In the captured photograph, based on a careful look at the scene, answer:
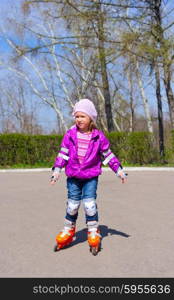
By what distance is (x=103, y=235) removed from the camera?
4.73m

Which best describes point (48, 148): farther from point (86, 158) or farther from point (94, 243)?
point (94, 243)

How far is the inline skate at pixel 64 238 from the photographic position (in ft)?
13.3

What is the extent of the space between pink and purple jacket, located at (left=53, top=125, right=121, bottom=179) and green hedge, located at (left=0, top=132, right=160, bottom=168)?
12060 mm

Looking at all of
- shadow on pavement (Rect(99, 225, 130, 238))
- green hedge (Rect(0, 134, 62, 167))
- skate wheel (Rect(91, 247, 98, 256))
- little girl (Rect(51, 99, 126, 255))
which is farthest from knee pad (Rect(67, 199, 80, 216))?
green hedge (Rect(0, 134, 62, 167))

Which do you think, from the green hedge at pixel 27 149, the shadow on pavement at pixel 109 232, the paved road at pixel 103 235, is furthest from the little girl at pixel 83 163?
the green hedge at pixel 27 149

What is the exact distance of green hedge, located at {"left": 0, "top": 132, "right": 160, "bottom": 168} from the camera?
16.3 metres

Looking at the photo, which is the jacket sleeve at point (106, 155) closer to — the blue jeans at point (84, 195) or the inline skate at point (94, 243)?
the blue jeans at point (84, 195)

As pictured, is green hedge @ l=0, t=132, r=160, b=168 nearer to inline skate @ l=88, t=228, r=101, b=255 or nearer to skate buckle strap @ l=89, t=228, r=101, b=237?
skate buckle strap @ l=89, t=228, r=101, b=237

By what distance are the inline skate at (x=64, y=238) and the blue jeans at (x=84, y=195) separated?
0.16 m

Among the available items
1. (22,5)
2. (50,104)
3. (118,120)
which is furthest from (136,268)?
(118,120)

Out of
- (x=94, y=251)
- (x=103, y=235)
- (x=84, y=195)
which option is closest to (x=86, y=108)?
(x=84, y=195)

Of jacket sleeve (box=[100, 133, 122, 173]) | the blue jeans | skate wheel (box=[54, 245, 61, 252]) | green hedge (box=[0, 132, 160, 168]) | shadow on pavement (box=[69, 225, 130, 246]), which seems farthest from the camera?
green hedge (box=[0, 132, 160, 168])

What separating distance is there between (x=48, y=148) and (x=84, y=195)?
13.1 m

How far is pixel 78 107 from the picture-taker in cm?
419
